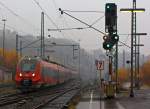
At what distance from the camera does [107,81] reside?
1324 inches

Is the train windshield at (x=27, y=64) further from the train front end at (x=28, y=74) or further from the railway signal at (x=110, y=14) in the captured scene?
the railway signal at (x=110, y=14)

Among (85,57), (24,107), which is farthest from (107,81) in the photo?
(85,57)

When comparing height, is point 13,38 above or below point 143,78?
above

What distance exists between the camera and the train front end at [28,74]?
43.6 meters

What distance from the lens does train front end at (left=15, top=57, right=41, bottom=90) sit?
143 ft

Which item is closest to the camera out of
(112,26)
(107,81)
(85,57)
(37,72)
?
(112,26)

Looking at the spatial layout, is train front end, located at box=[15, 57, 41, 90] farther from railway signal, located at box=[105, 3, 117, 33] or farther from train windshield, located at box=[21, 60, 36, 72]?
railway signal, located at box=[105, 3, 117, 33]

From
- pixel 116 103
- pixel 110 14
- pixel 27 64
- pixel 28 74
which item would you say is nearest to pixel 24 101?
pixel 116 103

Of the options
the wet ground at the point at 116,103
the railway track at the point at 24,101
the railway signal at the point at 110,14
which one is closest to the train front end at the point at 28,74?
the railway track at the point at 24,101

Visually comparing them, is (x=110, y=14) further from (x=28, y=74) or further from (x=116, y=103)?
(x=28, y=74)

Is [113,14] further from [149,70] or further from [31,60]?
[149,70]

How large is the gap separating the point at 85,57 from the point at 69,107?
145888 millimetres

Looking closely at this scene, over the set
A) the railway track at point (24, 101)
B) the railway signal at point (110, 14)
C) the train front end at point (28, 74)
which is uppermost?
the railway signal at point (110, 14)

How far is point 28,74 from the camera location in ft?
144
